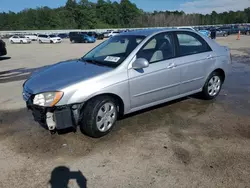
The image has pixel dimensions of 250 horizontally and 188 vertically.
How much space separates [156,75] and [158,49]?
57 cm

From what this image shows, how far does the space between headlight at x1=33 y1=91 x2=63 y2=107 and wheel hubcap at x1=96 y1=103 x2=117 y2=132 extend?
0.65 m

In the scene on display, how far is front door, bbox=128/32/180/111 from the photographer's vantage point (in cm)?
398

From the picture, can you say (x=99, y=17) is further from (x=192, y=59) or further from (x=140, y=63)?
(x=140, y=63)

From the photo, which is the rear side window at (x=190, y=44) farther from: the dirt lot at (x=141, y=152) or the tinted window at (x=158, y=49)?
the dirt lot at (x=141, y=152)

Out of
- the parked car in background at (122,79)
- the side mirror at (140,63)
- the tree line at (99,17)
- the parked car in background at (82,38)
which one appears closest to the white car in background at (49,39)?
the parked car in background at (82,38)

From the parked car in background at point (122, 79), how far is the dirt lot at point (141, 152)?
0.36 m

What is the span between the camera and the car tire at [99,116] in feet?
11.6

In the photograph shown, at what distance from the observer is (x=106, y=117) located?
3.75 metres

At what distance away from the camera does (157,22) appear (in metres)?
113

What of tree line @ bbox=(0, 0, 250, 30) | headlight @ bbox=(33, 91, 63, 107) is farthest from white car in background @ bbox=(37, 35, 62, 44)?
tree line @ bbox=(0, 0, 250, 30)

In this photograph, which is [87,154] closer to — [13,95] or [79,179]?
[79,179]

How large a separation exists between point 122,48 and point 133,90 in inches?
42.4

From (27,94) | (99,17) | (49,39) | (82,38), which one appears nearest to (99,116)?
(27,94)

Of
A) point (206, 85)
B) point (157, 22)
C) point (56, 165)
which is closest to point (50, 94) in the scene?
point (56, 165)
